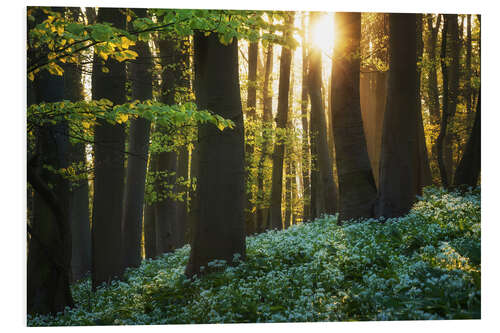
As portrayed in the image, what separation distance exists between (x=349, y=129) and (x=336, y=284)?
12.5 feet

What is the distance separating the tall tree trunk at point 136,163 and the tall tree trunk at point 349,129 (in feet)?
12.6

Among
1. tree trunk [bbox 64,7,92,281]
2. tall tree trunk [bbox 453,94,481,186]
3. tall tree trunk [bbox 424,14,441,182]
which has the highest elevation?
tall tree trunk [bbox 424,14,441,182]

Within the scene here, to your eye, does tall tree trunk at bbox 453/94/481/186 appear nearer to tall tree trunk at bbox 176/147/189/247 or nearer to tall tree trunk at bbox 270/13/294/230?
tall tree trunk at bbox 270/13/294/230

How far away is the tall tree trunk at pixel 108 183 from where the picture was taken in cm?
749

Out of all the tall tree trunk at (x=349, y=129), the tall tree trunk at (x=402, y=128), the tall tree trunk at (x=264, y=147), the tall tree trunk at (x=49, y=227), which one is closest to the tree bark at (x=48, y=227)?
the tall tree trunk at (x=49, y=227)

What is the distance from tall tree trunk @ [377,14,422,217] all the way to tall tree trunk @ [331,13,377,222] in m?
0.48

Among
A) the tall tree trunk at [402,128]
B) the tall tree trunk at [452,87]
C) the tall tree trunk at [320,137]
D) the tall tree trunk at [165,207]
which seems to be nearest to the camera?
the tall tree trunk at [402,128]

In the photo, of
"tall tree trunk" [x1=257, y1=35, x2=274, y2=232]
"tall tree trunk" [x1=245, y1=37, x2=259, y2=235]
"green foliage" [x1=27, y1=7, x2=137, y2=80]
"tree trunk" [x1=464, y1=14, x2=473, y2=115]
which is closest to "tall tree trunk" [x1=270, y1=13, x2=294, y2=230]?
"tall tree trunk" [x1=257, y1=35, x2=274, y2=232]

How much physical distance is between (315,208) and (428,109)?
502 cm

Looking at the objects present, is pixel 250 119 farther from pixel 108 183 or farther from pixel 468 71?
pixel 468 71

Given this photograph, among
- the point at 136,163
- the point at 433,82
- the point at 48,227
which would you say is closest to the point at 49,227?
the point at 48,227

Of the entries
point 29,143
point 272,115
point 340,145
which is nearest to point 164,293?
point 29,143

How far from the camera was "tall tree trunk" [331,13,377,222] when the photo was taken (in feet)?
26.6

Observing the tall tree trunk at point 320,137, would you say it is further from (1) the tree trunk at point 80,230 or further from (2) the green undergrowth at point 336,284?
(1) the tree trunk at point 80,230
